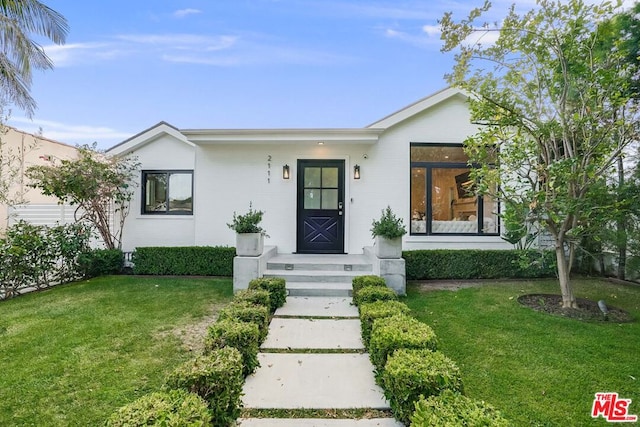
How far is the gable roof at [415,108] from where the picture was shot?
7855 millimetres

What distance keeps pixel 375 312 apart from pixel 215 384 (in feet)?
6.30

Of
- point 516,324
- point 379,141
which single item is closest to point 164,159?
point 379,141

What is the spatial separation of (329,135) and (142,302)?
4.99 m

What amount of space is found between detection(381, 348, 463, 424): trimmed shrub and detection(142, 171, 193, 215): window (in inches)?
300

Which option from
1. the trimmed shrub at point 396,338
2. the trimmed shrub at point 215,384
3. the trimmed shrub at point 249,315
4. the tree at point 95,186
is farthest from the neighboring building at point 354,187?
the trimmed shrub at point 215,384

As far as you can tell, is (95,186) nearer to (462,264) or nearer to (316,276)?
(316,276)

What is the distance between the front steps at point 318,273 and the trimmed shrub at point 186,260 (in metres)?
1.29

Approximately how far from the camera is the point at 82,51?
32.8 ft

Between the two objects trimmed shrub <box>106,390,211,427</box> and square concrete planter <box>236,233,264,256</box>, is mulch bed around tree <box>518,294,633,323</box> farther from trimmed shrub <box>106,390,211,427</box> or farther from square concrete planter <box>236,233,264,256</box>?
trimmed shrub <box>106,390,211,427</box>

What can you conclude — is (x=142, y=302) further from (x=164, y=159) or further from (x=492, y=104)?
(x=492, y=104)

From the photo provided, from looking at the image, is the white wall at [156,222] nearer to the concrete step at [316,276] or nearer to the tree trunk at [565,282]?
the concrete step at [316,276]

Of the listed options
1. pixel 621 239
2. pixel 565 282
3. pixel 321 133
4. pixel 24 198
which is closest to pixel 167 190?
pixel 24 198

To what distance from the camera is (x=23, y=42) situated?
7.37 m

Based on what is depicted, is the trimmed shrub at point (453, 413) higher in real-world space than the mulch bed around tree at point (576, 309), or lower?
higher
